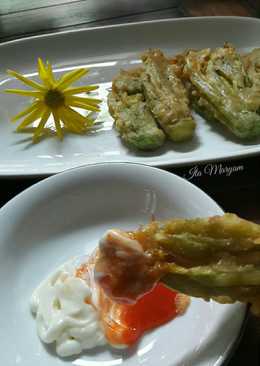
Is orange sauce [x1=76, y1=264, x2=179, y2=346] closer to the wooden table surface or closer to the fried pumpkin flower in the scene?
the fried pumpkin flower

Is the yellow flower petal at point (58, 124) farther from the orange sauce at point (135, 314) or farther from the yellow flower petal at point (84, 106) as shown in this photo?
the orange sauce at point (135, 314)

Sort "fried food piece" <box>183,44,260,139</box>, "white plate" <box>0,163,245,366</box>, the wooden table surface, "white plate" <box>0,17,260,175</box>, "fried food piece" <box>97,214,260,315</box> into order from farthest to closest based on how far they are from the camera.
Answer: the wooden table surface → "white plate" <box>0,17,260,175</box> → "fried food piece" <box>183,44,260,139</box> → "white plate" <box>0,163,245,366</box> → "fried food piece" <box>97,214,260,315</box>

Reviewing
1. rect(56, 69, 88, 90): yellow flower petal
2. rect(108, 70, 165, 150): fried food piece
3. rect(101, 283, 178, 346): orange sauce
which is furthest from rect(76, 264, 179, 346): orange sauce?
rect(56, 69, 88, 90): yellow flower petal

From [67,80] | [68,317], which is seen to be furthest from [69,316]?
[67,80]

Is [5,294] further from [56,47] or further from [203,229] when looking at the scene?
[56,47]

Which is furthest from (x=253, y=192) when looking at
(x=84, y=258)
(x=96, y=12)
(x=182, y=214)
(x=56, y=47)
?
(x=96, y=12)

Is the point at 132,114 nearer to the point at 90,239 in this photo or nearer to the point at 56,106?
the point at 56,106
